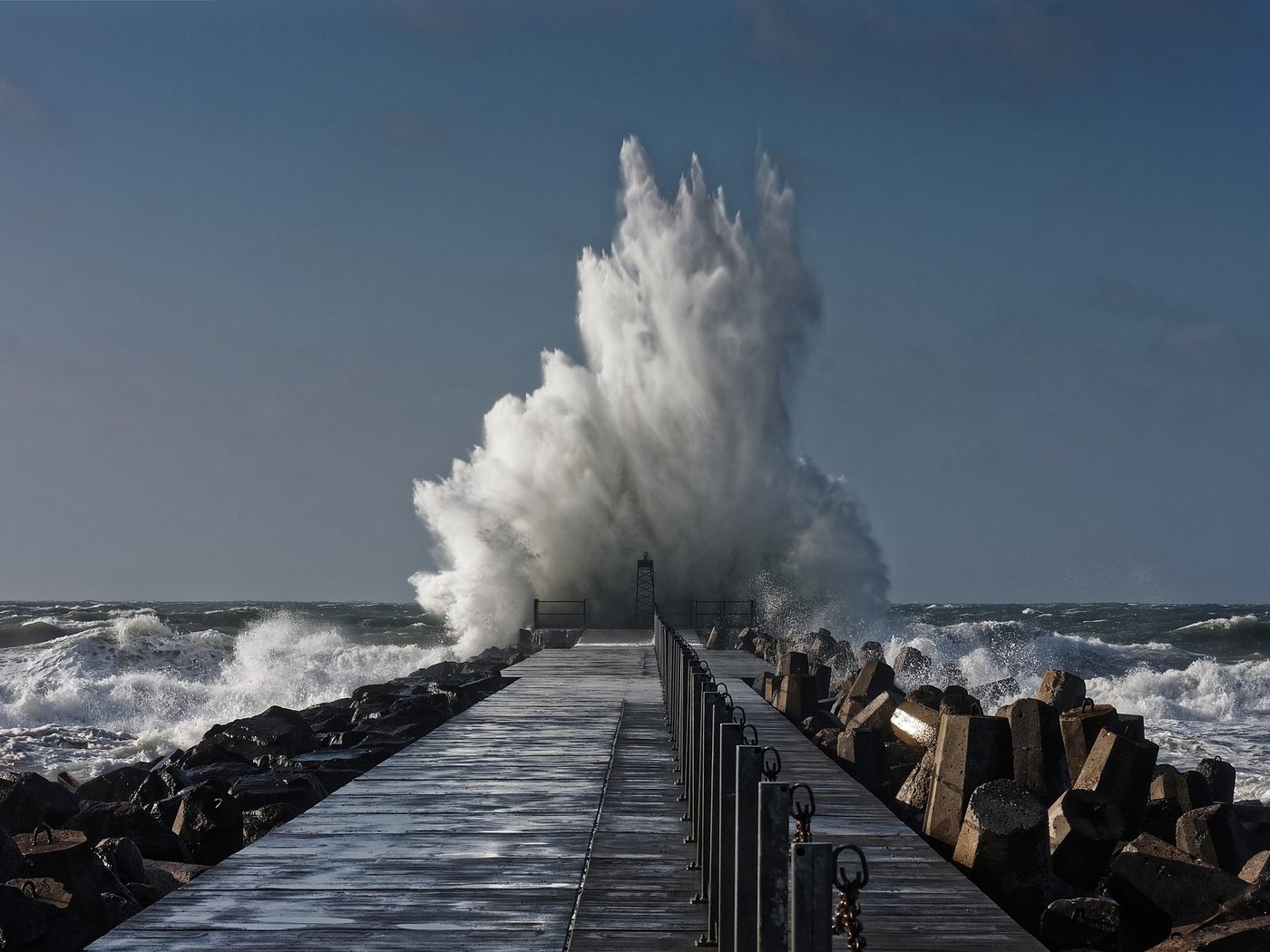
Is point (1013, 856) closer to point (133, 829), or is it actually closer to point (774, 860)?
point (774, 860)

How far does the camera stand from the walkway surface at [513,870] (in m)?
4.91

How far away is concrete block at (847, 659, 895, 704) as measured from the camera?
1466 cm

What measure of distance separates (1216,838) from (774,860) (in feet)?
18.6

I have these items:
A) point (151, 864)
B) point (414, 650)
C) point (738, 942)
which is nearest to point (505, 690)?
point (151, 864)

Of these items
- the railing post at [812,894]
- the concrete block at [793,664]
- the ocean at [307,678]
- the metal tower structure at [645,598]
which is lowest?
the ocean at [307,678]

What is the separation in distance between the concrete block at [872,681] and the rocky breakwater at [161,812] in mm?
4763

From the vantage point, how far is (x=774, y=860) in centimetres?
327

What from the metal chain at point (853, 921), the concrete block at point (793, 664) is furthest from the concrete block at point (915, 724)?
the metal chain at point (853, 921)

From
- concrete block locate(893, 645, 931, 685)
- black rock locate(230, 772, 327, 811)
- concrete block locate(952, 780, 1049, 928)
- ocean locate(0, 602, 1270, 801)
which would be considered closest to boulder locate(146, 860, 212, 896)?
black rock locate(230, 772, 327, 811)

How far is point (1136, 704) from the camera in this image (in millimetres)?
21594

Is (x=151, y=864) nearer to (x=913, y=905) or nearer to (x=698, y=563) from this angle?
(x=913, y=905)

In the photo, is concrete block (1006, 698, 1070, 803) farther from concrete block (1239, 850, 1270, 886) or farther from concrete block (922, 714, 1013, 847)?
concrete block (1239, 850, 1270, 886)

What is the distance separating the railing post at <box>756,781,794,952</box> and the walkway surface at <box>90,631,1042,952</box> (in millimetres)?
1568

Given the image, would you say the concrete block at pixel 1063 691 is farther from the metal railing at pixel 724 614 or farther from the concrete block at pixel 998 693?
the metal railing at pixel 724 614
